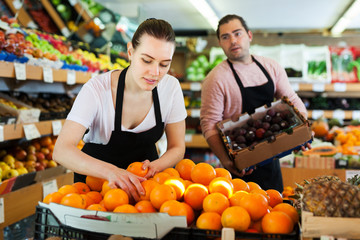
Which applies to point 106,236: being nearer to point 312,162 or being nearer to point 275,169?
point 275,169

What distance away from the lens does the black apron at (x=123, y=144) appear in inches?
75.6

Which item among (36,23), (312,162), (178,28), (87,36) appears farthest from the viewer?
(178,28)

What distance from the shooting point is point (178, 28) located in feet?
25.9

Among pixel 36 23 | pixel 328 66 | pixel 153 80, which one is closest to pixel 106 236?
pixel 153 80

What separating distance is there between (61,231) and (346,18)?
6325 mm

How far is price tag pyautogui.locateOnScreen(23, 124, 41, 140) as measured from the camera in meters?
3.02

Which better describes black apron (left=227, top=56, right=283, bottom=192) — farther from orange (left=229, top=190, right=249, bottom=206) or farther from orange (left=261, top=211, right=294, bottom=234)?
orange (left=261, top=211, right=294, bottom=234)

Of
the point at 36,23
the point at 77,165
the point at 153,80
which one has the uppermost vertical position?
the point at 36,23

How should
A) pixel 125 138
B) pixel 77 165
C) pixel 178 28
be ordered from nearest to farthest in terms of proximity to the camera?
pixel 77 165 → pixel 125 138 → pixel 178 28

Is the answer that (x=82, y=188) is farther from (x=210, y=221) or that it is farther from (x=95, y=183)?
(x=210, y=221)

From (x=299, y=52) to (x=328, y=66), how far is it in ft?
1.84

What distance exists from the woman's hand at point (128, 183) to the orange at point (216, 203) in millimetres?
257

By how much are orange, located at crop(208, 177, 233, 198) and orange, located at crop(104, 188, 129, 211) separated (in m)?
0.33

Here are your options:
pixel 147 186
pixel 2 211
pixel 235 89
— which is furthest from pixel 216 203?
pixel 2 211
